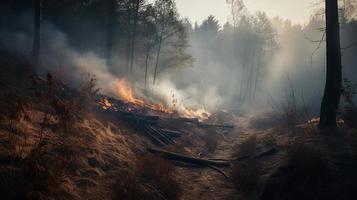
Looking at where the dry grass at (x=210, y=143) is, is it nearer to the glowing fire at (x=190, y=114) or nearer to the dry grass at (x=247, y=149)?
the dry grass at (x=247, y=149)

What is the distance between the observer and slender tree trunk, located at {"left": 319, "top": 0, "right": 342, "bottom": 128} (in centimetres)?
938

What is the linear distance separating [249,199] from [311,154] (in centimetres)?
181

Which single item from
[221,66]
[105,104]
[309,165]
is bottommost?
[309,165]

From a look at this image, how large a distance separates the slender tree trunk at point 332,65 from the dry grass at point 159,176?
5.88 metres

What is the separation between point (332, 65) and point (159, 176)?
7.39 meters

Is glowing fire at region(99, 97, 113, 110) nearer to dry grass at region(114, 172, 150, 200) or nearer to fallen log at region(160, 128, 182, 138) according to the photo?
fallen log at region(160, 128, 182, 138)

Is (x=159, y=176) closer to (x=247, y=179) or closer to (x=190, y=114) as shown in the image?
(x=247, y=179)

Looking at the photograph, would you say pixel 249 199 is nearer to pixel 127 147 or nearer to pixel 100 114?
pixel 127 147

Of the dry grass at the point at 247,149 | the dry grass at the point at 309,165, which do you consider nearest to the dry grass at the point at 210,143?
the dry grass at the point at 247,149

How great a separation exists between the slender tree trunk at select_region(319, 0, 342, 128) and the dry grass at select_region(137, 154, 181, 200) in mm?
5878

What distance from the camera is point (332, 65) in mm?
9555

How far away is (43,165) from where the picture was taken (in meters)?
4.95

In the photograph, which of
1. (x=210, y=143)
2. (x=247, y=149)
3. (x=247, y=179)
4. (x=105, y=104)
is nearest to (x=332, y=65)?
(x=247, y=149)

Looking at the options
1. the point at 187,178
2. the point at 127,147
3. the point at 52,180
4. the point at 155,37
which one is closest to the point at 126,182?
the point at 52,180
